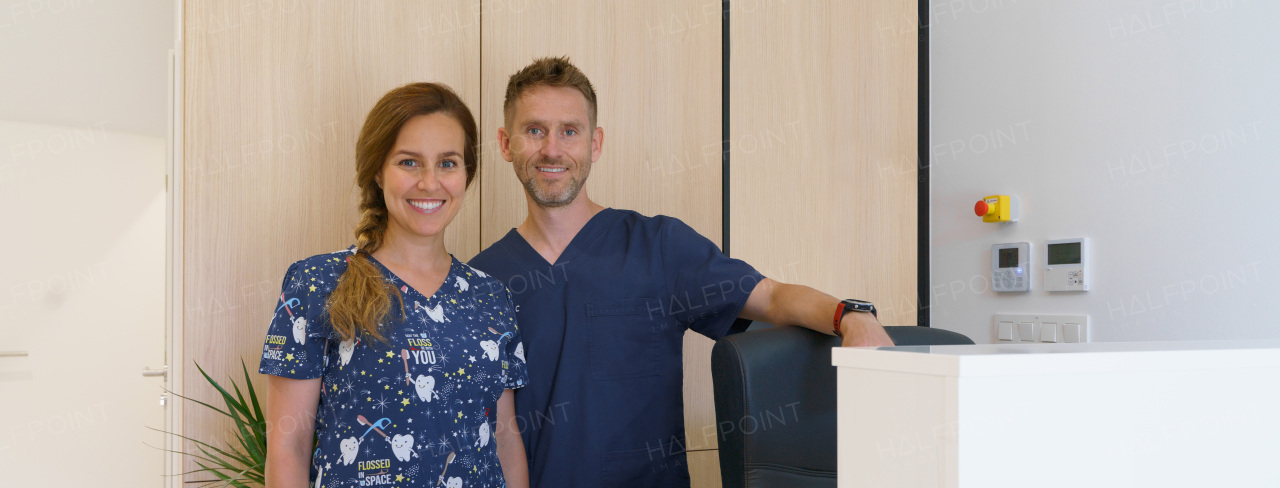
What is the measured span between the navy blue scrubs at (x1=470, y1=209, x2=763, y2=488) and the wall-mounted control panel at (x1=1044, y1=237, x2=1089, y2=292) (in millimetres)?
1137

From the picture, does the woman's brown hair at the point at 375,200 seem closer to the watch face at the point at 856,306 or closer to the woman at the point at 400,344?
the woman at the point at 400,344

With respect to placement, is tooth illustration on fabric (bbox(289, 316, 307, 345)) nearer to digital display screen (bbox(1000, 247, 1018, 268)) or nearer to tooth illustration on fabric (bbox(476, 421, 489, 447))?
tooth illustration on fabric (bbox(476, 421, 489, 447))

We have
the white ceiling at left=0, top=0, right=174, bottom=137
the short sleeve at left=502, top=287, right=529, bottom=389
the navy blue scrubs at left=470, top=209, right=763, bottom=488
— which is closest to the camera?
the short sleeve at left=502, top=287, right=529, bottom=389

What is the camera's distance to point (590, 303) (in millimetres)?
1743

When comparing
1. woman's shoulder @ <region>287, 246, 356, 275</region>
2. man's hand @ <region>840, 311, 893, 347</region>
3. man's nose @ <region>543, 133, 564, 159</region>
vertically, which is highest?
man's nose @ <region>543, 133, 564, 159</region>

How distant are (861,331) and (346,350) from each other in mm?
829

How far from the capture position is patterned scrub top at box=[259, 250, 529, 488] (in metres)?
1.33

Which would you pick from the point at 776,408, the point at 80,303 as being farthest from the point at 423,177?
the point at 80,303

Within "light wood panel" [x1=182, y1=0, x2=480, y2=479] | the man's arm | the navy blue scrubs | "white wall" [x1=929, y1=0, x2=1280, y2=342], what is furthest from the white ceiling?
"white wall" [x1=929, y1=0, x2=1280, y2=342]

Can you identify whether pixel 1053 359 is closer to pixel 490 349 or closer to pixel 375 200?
pixel 490 349

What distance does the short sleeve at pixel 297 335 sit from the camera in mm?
1304

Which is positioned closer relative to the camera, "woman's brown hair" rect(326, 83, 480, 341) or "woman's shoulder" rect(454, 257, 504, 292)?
"woman's brown hair" rect(326, 83, 480, 341)

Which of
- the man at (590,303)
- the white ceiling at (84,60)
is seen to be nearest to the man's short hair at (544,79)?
the man at (590,303)

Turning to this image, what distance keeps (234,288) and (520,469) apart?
0.77 m
